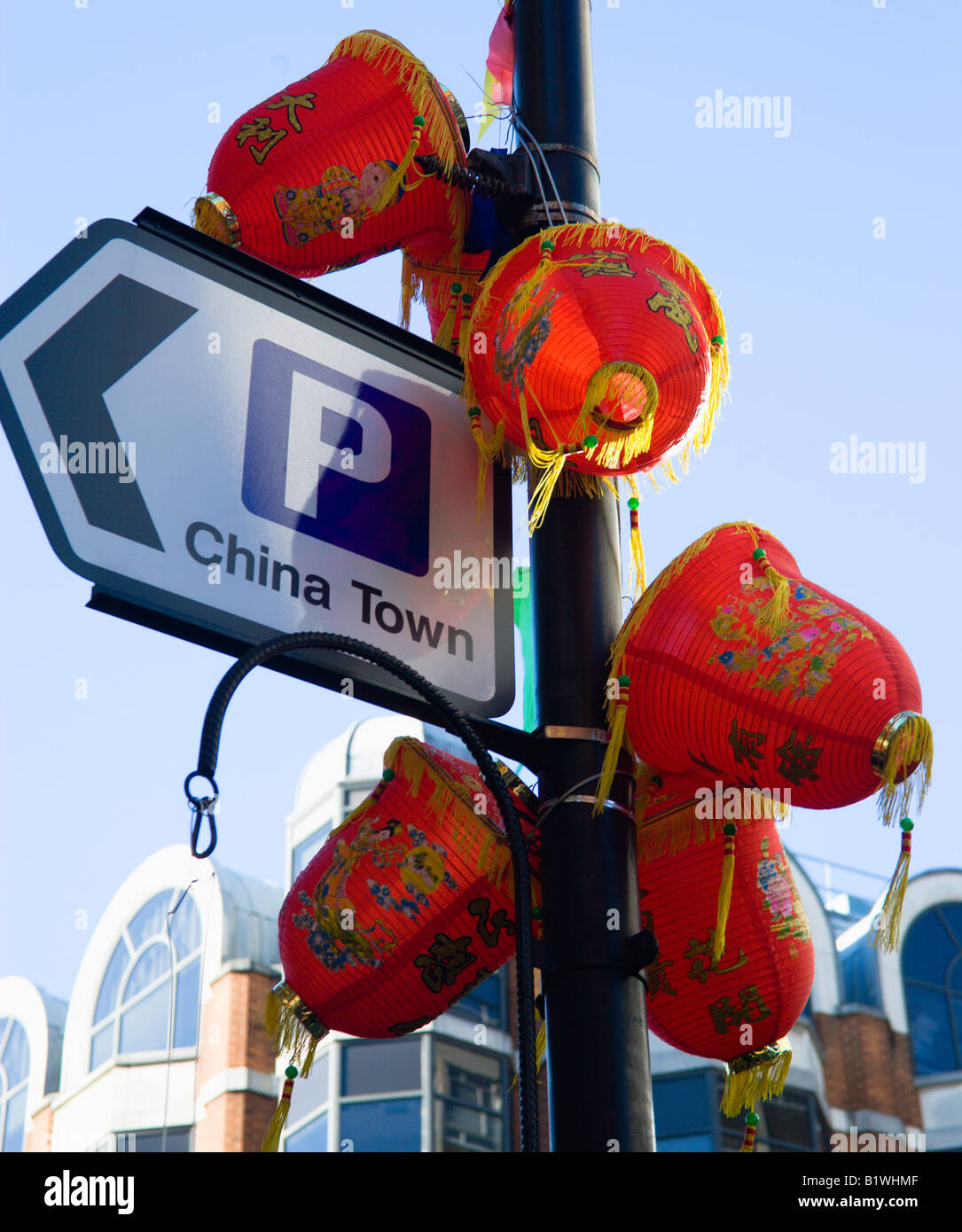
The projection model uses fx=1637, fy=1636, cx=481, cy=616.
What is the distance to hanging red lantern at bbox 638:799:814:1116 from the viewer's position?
339 cm

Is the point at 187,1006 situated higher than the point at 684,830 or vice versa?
the point at 187,1006

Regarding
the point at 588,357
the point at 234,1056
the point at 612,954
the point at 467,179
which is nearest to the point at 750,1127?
the point at 612,954

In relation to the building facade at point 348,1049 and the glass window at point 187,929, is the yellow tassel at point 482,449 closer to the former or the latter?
the building facade at point 348,1049

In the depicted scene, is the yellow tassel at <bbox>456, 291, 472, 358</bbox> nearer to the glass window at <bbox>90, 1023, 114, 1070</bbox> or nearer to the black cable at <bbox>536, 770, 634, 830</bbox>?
the black cable at <bbox>536, 770, 634, 830</bbox>

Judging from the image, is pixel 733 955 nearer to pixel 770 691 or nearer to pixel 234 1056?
pixel 770 691

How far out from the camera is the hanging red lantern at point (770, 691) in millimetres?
3016

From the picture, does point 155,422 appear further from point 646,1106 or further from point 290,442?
point 646,1106

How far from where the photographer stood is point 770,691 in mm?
3062

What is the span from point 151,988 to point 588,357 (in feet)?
58.8

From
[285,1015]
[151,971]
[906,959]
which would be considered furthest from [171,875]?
[285,1015]

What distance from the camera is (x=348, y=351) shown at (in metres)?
3.41

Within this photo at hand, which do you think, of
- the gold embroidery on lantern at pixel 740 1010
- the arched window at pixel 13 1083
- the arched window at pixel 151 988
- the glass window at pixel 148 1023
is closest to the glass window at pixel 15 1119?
the arched window at pixel 13 1083
